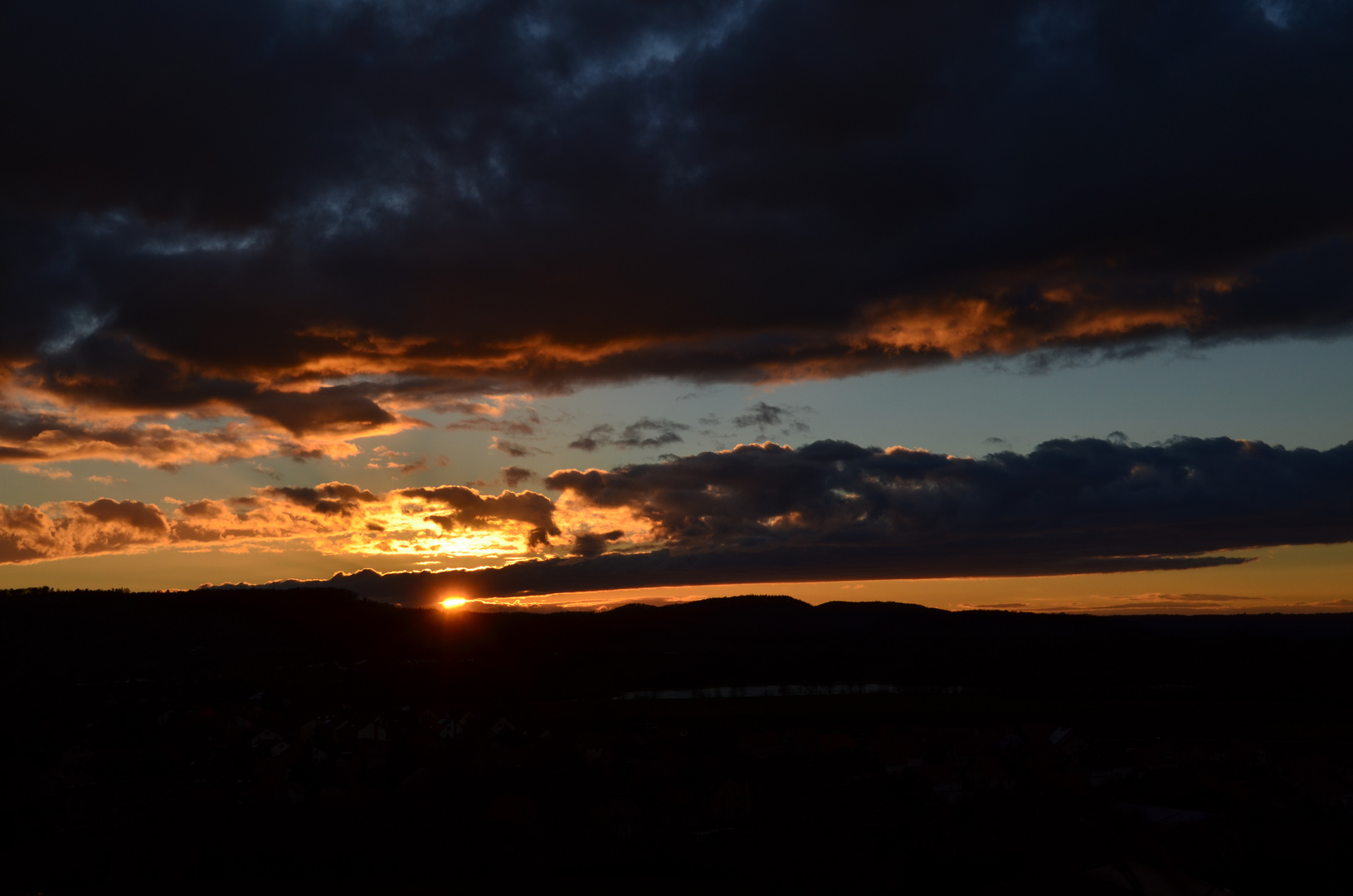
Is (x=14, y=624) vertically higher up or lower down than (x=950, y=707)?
higher up

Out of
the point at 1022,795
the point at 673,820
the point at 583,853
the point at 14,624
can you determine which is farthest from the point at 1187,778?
the point at 14,624

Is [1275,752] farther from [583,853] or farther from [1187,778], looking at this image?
[583,853]

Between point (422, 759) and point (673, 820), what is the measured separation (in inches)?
1226

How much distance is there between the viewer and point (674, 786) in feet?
237

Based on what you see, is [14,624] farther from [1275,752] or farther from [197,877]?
[1275,752]

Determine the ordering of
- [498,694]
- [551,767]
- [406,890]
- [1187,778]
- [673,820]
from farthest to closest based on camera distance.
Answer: [498,694] < [551,767] < [1187,778] < [673,820] < [406,890]

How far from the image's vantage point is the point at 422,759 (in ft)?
285

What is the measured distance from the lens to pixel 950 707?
130m

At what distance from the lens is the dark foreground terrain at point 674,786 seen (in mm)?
52062

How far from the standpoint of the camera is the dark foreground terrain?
52.1 m

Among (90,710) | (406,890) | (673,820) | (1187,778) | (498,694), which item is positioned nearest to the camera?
(406,890)

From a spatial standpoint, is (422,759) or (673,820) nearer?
(673,820)

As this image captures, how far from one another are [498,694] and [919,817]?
299 ft

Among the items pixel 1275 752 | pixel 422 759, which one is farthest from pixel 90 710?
pixel 1275 752
